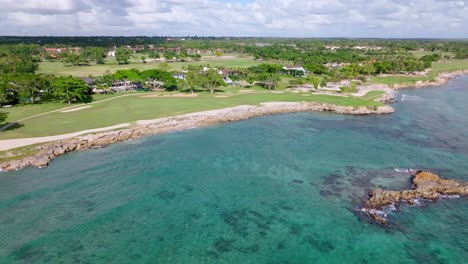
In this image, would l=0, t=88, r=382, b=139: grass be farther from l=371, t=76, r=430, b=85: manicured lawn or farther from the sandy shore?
l=371, t=76, r=430, b=85: manicured lawn

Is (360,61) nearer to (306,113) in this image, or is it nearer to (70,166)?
(306,113)

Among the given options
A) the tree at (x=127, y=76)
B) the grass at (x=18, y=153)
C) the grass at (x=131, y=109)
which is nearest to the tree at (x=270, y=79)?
the grass at (x=131, y=109)

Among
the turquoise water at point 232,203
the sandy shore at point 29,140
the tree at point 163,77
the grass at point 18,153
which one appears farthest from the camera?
the tree at point 163,77

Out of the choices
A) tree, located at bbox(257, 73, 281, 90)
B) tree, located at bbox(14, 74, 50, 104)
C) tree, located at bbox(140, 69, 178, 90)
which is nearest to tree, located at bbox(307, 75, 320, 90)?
tree, located at bbox(257, 73, 281, 90)

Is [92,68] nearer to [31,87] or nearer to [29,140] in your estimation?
[31,87]

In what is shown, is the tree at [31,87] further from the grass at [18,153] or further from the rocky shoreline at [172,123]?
the grass at [18,153]

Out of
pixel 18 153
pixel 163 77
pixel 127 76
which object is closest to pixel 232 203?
pixel 18 153

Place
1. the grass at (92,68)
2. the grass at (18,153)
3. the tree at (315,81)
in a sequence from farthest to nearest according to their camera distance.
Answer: the grass at (92,68) < the tree at (315,81) < the grass at (18,153)
